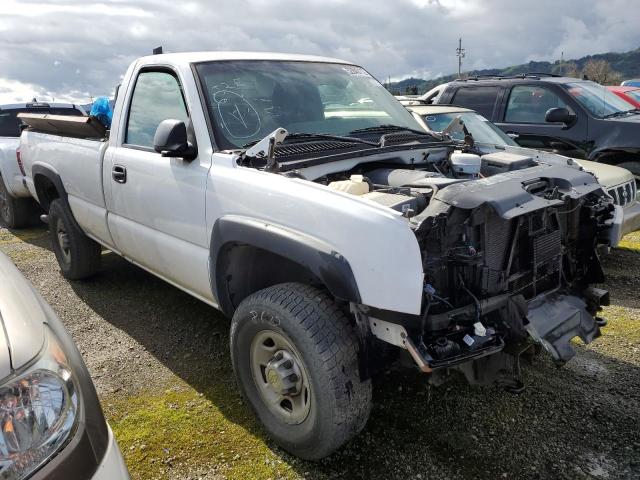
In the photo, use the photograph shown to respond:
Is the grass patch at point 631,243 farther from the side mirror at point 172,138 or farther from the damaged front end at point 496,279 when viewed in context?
the side mirror at point 172,138

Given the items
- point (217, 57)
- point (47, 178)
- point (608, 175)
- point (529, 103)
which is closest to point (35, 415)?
point (217, 57)

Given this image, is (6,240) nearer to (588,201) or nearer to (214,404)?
(214,404)

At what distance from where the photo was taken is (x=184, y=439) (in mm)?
2844

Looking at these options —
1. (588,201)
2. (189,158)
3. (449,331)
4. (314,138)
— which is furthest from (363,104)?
(449,331)

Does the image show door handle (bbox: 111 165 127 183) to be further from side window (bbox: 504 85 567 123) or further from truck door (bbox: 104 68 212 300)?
side window (bbox: 504 85 567 123)

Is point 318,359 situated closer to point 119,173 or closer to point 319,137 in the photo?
point 319,137

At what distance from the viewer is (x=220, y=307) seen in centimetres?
304

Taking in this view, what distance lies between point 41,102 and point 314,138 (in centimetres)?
653

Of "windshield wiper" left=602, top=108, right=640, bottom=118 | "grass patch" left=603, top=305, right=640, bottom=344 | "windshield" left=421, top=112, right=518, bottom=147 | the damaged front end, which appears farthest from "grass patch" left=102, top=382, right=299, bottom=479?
"windshield wiper" left=602, top=108, right=640, bottom=118

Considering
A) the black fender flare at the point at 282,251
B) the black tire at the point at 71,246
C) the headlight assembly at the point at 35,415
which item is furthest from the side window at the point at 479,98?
the headlight assembly at the point at 35,415

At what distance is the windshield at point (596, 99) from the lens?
22.7 feet

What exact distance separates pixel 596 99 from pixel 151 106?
6.08m

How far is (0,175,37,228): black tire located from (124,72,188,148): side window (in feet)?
15.6

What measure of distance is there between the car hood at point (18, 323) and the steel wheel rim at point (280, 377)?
1.12m
